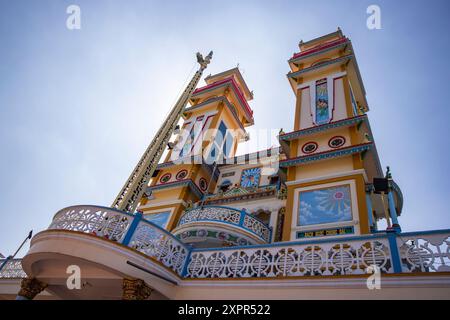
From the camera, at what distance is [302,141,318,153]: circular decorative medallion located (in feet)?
48.6

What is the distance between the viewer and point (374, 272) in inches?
254

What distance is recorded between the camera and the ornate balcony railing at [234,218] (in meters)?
13.0

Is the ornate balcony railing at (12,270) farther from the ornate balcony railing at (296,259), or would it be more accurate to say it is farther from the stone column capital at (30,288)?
the ornate balcony railing at (296,259)

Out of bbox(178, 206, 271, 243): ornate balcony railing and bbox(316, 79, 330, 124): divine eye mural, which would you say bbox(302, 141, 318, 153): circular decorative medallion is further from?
bbox(178, 206, 271, 243): ornate balcony railing

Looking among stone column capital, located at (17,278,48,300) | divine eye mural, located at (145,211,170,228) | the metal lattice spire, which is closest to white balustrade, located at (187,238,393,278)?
the metal lattice spire

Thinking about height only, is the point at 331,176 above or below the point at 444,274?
above

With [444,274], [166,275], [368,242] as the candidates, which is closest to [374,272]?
[368,242]

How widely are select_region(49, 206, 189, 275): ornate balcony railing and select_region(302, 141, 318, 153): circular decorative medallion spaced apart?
28.7 feet

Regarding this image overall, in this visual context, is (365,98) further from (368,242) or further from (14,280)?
(14,280)

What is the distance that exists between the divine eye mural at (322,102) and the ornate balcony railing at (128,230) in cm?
1098

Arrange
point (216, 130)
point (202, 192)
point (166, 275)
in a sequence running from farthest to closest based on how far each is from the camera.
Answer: point (216, 130)
point (202, 192)
point (166, 275)

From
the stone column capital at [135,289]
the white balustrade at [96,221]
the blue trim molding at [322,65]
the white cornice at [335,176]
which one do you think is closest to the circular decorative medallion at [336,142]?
the white cornice at [335,176]

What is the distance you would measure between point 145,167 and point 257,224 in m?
5.74
